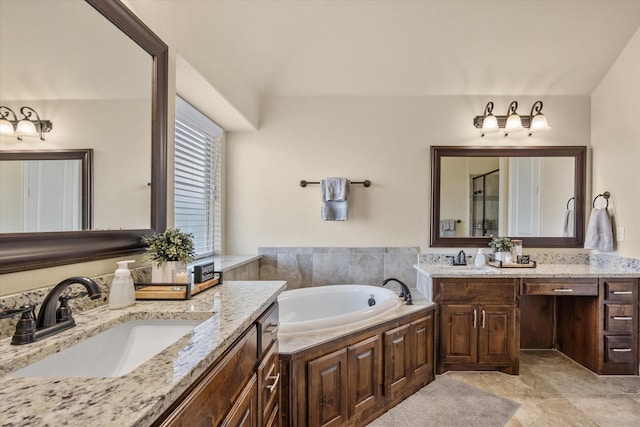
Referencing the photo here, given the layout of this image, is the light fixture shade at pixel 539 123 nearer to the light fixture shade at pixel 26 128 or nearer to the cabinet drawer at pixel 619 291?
the cabinet drawer at pixel 619 291

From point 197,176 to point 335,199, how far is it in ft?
4.10

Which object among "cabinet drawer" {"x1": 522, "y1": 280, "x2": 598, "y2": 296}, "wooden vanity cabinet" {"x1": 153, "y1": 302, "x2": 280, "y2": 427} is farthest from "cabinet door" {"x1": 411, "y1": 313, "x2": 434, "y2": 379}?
"wooden vanity cabinet" {"x1": 153, "y1": 302, "x2": 280, "y2": 427}

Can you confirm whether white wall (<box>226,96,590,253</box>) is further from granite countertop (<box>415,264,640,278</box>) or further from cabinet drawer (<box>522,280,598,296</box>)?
cabinet drawer (<box>522,280,598,296</box>)

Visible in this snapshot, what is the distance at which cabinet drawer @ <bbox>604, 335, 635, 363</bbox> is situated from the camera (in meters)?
2.53

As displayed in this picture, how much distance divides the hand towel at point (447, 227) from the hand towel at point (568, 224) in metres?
1.06

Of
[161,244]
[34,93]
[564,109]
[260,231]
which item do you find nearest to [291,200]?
[260,231]

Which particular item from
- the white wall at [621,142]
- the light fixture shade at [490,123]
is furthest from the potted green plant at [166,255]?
the white wall at [621,142]

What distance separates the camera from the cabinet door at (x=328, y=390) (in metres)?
1.68

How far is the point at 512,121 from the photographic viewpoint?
300cm

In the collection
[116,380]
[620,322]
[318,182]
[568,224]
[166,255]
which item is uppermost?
[318,182]

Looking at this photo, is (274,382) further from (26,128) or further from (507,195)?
(507,195)

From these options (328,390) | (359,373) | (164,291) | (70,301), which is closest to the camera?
(70,301)

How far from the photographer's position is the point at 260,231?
126 inches

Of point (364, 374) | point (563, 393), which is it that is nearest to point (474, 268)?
point (563, 393)
